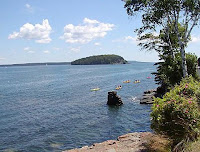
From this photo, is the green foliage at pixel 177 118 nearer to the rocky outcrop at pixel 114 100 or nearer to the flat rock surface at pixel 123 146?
the flat rock surface at pixel 123 146

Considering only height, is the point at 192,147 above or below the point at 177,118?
below

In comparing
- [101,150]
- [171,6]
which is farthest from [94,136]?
[171,6]

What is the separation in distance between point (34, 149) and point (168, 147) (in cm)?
1503

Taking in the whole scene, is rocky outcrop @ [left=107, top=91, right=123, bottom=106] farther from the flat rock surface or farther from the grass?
the grass

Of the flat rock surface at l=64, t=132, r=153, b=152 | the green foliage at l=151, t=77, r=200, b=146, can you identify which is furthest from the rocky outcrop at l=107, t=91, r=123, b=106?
the green foliage at l=151, t=77, r=200, b=146

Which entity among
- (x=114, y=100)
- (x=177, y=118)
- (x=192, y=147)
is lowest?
(x=114, y=100)

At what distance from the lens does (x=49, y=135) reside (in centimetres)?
2453

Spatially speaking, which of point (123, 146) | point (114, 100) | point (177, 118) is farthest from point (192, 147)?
point (114, 100)

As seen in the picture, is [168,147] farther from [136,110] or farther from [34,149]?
[136,110]

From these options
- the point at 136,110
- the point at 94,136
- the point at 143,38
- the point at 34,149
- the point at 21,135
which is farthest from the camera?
the point at 136,110

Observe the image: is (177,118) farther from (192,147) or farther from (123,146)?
(123,146)

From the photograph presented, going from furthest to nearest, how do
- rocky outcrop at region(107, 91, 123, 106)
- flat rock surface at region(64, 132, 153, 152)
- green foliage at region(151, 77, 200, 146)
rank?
1. rocky outcrop at region(107, 91, 123, 106)
2. flat rock surface at region(64, 132, 153, 152)
3. green foliage at region(151, 77, 200, 146)

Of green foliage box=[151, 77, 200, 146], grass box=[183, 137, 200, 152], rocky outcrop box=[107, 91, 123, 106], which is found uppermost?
green foliage box=[151, 77, 200, 146]

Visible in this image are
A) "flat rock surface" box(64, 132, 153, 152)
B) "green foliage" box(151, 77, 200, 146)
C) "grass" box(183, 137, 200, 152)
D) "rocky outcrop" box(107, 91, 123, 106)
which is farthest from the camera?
"rocky outcrop" box(107, 91, 123, 106)
